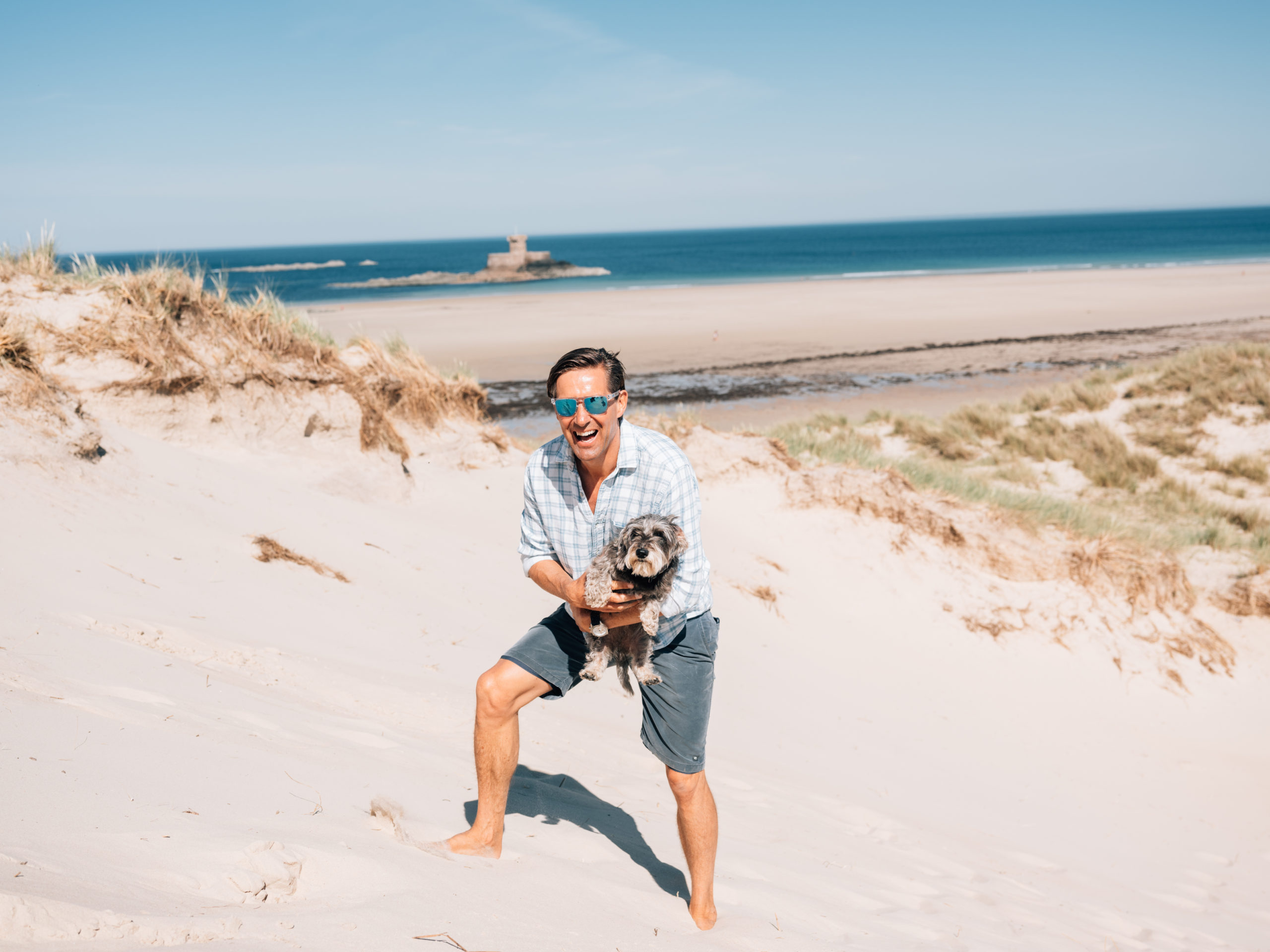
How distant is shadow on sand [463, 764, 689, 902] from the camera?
3.57 m

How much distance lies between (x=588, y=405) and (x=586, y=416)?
1.6 inches

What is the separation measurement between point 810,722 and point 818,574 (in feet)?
8.81

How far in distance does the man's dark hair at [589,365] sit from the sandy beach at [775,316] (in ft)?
70.2

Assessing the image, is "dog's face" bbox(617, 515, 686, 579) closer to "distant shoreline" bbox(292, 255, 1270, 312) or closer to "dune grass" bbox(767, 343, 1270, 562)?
"dune grass" bbox(767, 343, 1270, 562)

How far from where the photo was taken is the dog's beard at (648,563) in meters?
2.86

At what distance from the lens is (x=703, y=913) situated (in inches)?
124

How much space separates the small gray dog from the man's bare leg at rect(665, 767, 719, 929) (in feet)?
1.35

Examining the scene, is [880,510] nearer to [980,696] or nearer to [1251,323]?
[980,696]

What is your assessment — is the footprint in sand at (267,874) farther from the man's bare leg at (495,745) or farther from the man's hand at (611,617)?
the man's hand at (611,617)

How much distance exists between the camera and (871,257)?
95875 millimetres

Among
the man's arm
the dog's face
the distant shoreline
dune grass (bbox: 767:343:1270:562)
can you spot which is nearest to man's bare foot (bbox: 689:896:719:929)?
the man's arm

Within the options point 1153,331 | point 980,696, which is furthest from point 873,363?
point 980,696

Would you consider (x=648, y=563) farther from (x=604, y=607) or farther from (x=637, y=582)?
(x=604, y=607)

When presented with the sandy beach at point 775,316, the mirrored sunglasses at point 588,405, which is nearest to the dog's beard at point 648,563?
the mirrored sunglasses at point 588,405
